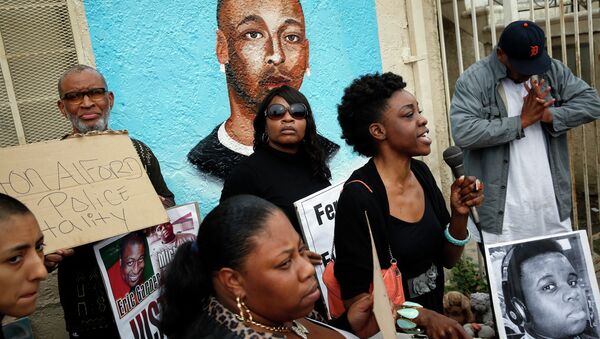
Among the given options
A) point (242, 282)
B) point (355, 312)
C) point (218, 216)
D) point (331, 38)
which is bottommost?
point (355, 312)

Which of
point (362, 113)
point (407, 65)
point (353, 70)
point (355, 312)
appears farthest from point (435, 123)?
point (355, 312)

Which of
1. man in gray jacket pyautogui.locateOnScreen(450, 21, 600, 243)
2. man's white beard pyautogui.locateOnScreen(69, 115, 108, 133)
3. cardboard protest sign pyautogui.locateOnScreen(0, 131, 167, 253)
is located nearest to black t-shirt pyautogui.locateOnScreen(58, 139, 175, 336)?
cardboard protest sign pyautogui.locateOnScreen(0, 131, 167, 253)

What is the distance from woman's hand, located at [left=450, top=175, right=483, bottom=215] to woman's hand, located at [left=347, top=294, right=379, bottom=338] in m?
0.64

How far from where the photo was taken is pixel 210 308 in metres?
1.75

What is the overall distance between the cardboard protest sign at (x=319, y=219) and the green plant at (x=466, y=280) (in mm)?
2194

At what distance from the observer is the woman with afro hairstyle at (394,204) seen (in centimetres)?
229

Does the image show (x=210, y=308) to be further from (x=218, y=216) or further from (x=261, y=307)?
(x=218, y=216)

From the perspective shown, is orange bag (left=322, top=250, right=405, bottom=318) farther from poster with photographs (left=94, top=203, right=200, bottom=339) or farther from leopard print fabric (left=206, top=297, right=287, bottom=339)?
poster with photographs (left=94, top=203, right=200, bottom=339)

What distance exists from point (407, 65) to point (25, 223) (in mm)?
4249

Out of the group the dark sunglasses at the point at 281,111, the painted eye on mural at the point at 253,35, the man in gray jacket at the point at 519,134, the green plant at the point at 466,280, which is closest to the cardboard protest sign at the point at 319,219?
the dark sunglasses at the point at 281,111

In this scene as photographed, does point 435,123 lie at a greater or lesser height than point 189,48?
lesser

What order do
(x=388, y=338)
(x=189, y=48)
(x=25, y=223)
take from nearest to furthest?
(x=388, y=338)
(x=25, y=223)
(x=189, y=48)

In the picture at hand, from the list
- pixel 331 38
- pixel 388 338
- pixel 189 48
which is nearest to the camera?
pixel 388 338

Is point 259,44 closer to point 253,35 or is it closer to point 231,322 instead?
point 253,35
